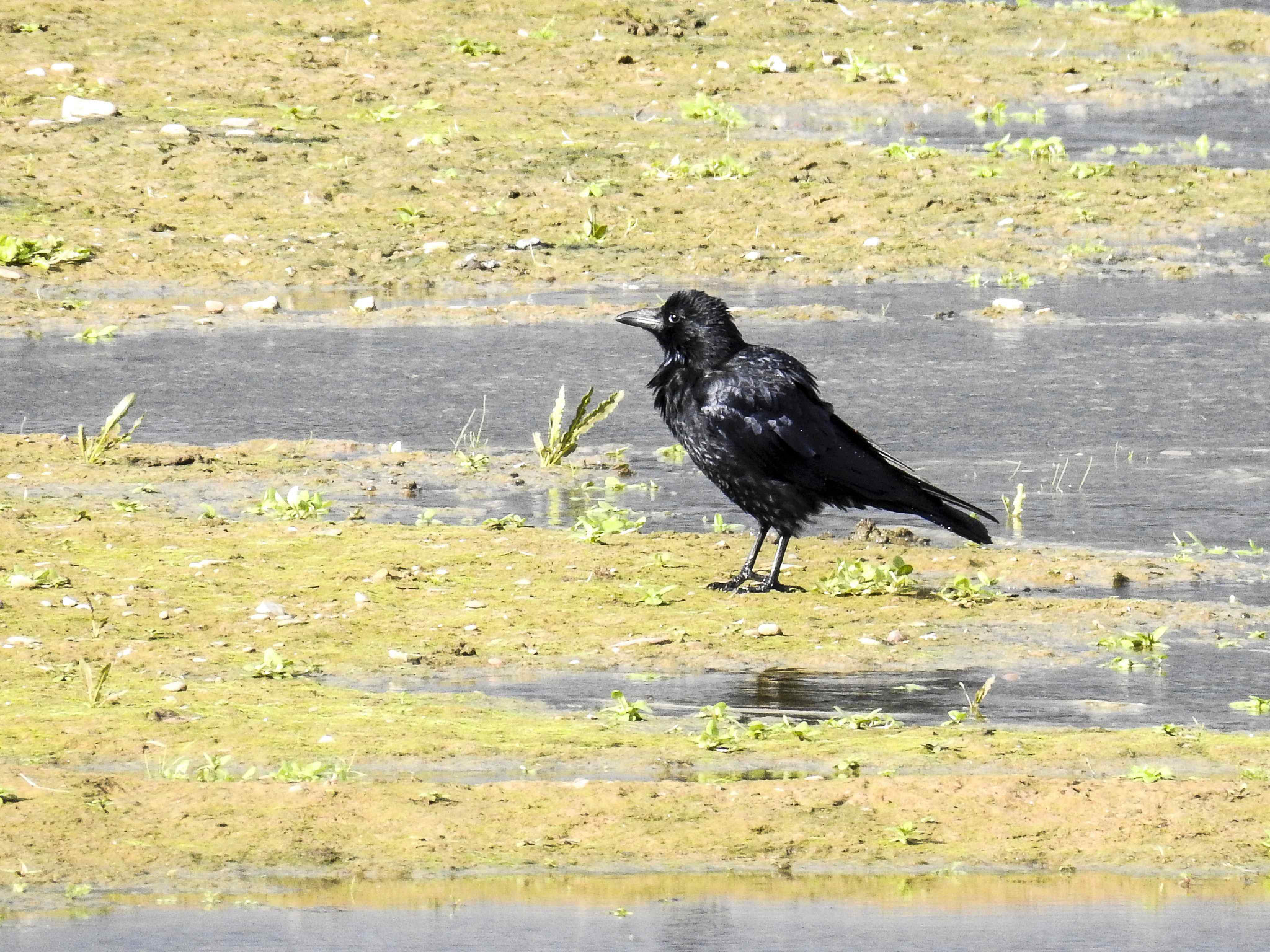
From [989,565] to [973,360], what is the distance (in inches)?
161

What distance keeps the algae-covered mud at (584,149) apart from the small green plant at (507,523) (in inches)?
218

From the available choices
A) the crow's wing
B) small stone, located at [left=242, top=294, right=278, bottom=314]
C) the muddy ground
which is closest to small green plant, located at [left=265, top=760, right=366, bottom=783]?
the muddy ground

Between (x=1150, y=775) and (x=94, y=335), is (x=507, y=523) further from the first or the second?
(x=94, y=335)

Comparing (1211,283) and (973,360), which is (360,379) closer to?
(973,360)

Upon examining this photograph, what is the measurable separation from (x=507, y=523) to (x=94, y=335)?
4.76 meters

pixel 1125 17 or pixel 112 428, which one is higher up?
pixel 1125 17

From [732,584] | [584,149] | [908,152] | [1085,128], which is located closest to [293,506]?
[732,584]

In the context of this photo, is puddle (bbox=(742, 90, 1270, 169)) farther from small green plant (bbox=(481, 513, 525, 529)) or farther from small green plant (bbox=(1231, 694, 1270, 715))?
small green plant (bbox=(1231, 694, 1270, 715))

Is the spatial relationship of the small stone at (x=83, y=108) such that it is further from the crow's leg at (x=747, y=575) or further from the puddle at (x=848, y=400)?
the crow's leg at (x=747, y=575)

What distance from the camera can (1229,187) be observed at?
1647 centimetres

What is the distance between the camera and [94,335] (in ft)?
41.7

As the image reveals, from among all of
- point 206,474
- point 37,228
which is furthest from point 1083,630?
point 37,228

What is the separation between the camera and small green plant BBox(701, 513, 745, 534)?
29.5 feet

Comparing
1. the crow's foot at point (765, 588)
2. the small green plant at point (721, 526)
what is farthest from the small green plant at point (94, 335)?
the crow's foot at point (765, 588)
